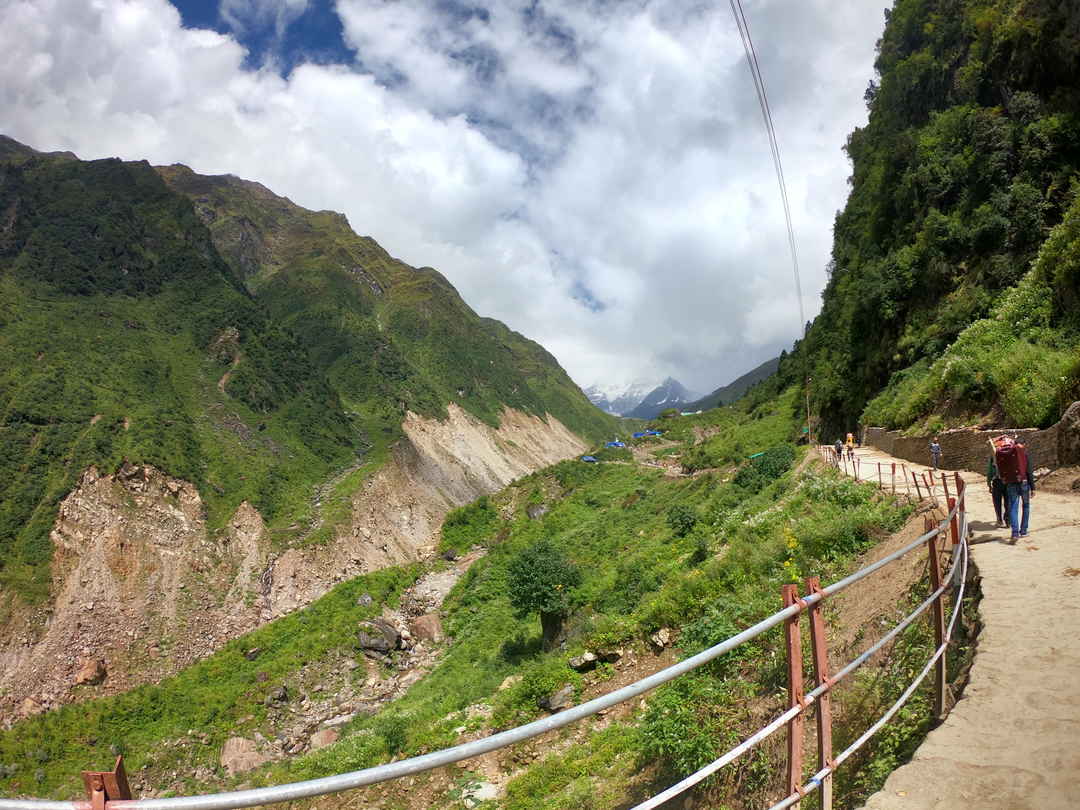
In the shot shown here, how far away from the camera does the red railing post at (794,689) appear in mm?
2896

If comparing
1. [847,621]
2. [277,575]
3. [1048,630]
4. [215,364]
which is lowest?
[277,575]

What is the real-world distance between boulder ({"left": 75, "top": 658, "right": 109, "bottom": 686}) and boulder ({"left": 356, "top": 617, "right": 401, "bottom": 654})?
11.8 m

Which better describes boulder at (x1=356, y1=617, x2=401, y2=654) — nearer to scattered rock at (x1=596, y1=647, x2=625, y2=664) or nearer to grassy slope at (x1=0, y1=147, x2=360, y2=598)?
grassy slope at (x1=0, y1=147, x2=360, y2=598)

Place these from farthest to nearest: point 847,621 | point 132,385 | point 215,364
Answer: point 215,364, point 132,385, point 847,621

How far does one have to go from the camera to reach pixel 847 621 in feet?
23.2

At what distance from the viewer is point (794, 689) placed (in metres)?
2.90

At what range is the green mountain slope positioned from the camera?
115ft

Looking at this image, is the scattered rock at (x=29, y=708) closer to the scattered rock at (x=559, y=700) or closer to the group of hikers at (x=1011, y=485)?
the scattered rock at (x=559, y=700)

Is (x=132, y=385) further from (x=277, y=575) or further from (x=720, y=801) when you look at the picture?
(x=720, y=801)

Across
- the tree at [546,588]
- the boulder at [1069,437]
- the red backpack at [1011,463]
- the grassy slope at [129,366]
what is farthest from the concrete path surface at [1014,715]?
the grassy slope at [129,366]

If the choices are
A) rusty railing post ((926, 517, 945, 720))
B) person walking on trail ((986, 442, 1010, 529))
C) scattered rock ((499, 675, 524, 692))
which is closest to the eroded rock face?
scattered rock ((499, 675, 524, 692))

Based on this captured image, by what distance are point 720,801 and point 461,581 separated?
32253mm

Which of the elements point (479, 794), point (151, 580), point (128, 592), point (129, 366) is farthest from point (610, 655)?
point (129, 366)

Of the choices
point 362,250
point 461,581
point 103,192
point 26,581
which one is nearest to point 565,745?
point 461,581
